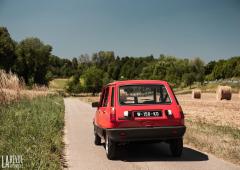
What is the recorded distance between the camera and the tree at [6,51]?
7591 cm

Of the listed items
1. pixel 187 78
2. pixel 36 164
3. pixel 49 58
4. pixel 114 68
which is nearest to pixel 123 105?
pixel 36 164

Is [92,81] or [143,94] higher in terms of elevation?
[92,81]

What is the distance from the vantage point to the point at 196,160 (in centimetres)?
839

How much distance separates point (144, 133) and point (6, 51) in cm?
7378

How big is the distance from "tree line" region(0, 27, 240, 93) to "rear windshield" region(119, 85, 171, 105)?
3963 centimetres

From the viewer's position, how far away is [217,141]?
34.8ft

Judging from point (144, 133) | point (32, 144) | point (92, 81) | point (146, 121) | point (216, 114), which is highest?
point (92, 81)

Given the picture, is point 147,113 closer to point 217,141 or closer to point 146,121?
point 146,121

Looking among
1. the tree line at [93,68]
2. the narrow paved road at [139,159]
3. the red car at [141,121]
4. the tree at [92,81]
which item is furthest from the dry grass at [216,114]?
the tree at [92,81]

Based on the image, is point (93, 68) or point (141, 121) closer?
point (141, 121)

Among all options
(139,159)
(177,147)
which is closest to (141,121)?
(139,159)

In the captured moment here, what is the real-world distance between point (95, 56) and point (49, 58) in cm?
8960

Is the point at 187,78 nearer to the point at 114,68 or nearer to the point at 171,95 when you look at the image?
the point at 114,68

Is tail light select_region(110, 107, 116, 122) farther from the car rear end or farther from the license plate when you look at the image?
the license plate
